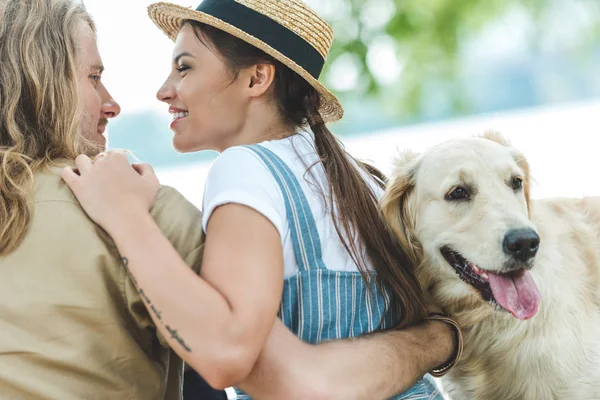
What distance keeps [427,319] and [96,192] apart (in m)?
0.98

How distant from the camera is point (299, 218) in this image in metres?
1.72

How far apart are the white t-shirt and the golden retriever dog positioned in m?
0.43

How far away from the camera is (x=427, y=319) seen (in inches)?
80.6

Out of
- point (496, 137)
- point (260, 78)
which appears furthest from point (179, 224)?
point (496, 137)

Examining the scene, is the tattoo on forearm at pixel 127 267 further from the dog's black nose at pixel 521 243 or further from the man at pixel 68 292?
the dog's black nose at pixel 521 243

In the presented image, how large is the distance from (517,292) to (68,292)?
3.92 ft

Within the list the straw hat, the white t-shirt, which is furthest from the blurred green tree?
the white t-shirt

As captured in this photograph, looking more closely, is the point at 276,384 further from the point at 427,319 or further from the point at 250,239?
the point at 427,319

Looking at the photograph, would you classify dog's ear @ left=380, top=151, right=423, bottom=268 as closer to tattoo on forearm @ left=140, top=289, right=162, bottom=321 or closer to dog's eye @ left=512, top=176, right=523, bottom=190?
dog's eye @ left=512, top=176, right=523, bottom=190

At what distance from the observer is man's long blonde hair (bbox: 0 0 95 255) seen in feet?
6.00

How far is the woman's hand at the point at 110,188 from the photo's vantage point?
1.62 metres

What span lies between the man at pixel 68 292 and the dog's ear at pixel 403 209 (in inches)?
16.3

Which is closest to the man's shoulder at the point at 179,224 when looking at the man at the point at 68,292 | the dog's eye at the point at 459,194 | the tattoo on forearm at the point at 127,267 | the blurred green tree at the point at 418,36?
the man at the point at 68,292

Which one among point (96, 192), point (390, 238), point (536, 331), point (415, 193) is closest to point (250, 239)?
point (96, 192)
